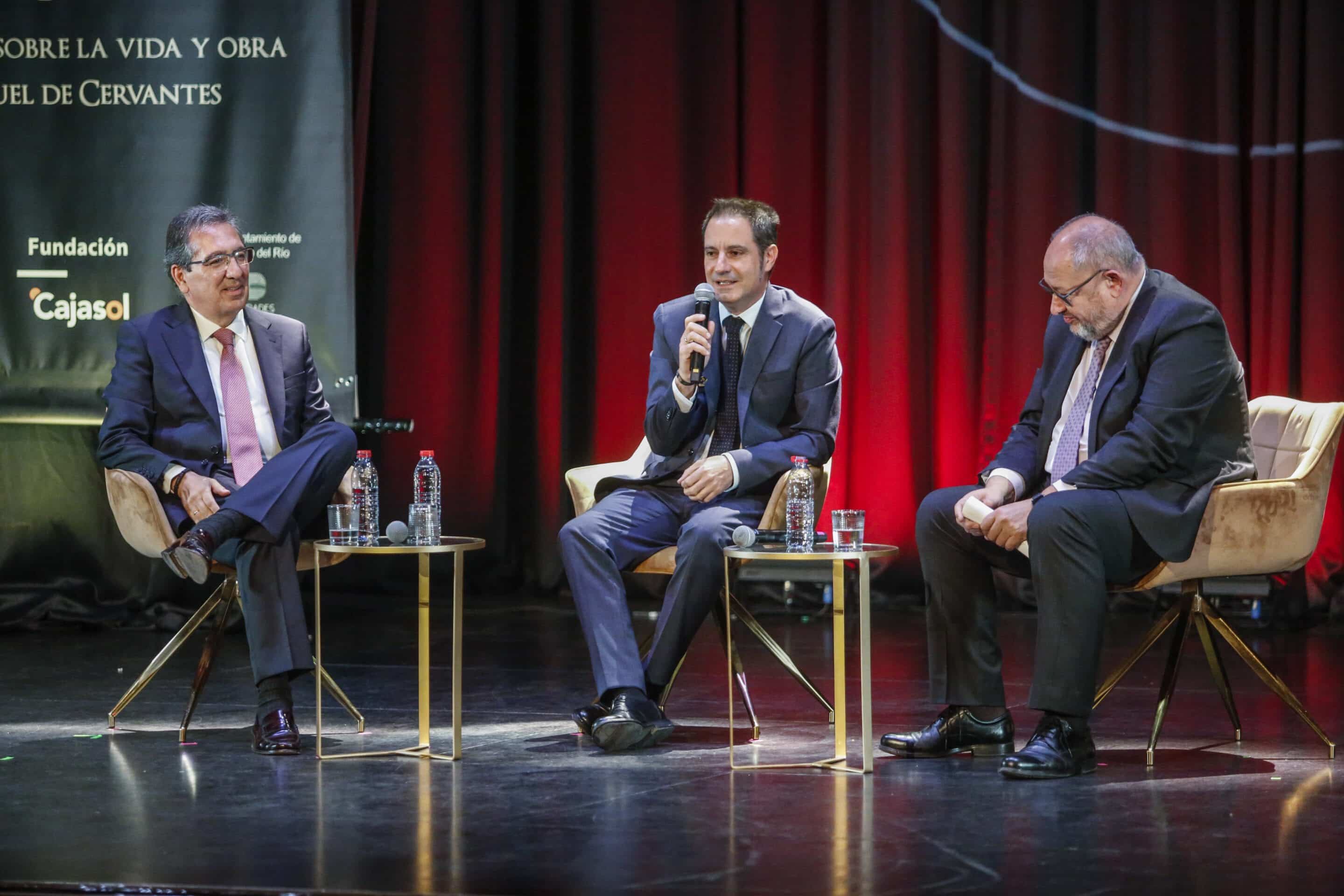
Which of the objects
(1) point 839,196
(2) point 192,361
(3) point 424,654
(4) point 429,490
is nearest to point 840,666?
(3) point 424,654

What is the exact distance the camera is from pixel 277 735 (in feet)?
11.6

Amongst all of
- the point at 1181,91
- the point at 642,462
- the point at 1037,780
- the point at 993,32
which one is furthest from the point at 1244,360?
the point at 1037,780

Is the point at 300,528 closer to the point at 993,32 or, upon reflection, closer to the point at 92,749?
the point at 92,749

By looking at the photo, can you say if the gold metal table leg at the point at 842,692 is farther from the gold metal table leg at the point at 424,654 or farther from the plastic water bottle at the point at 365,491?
the plastic water bottle at the point at 365,491

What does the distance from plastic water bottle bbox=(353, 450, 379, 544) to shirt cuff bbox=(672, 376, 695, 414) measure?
0.77 meters

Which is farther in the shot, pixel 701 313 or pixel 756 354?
pixel 756 354

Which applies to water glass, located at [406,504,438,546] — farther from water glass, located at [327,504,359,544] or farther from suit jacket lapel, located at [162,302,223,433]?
suit jacket lapel, located at [162,302,223,433]

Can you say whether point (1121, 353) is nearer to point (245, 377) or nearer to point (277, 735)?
point (277, 735)

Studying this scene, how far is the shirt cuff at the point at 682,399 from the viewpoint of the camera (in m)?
3.91

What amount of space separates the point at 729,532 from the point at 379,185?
3345mm

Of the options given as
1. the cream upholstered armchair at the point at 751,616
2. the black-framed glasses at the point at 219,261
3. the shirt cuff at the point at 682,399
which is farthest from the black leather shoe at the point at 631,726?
the black-framed glasses at the point at 219,261

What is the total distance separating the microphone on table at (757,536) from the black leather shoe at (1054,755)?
0.65 meters

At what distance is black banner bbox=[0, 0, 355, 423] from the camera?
215 inches

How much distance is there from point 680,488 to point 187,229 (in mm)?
1436
